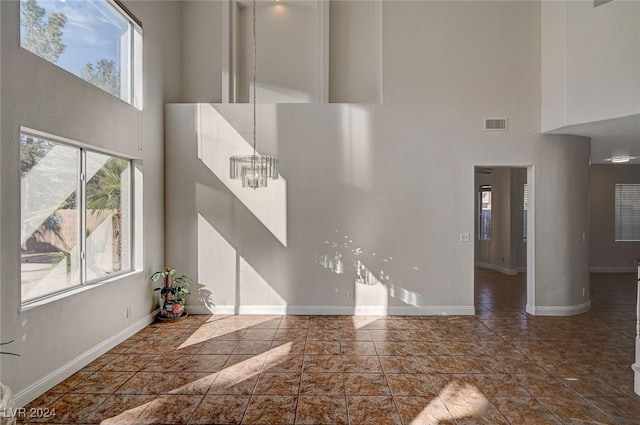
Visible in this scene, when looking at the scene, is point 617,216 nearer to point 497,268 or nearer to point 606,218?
point 606,218

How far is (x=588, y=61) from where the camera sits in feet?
14.9

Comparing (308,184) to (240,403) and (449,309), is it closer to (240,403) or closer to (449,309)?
(449,309)

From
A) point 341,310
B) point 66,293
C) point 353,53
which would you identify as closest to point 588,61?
point 353,53

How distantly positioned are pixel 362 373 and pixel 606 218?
909 centimetres

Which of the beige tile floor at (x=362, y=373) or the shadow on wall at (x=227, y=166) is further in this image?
the shadow on wall at (x=227, y=166)

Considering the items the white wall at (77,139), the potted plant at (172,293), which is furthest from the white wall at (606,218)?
the white wall at (77,139)

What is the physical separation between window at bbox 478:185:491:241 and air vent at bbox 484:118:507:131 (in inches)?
174

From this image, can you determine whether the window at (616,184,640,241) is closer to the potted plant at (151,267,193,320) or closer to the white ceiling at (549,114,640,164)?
the white ceiling at (549,114,640,164)

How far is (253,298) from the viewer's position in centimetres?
552

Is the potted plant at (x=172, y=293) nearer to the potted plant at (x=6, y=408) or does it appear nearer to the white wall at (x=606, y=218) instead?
the potted plant at (x=6, y=408)

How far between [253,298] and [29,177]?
3.29 m

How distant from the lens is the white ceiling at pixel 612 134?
454cm

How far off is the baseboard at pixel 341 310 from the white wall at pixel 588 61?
3137 millimetres

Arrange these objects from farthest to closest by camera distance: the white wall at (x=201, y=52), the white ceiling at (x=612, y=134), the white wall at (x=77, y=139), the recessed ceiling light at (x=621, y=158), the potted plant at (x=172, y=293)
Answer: the recessed ceiling light at (x=621, y=158)
the white wall at (x=201, y=52)
the potted plant at (x=172, y=293)
the white ceiling at (x=612, y=134)
the white wall at (x=77, y=139)
